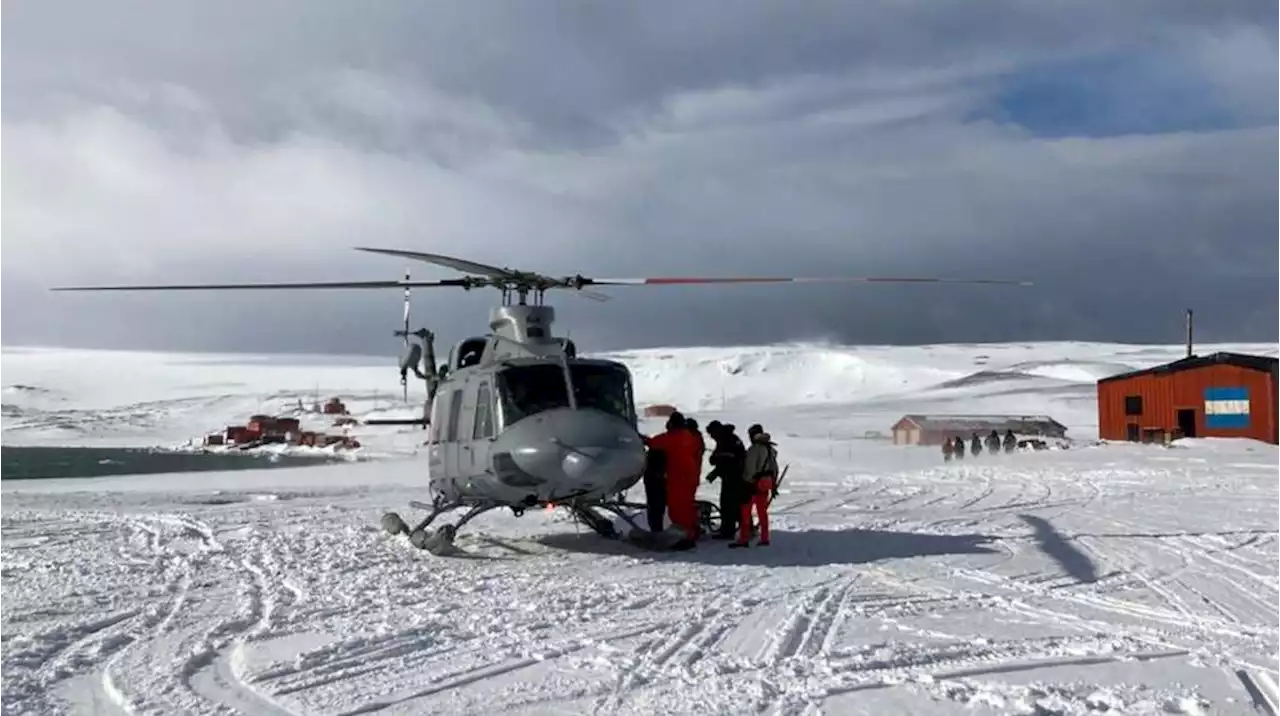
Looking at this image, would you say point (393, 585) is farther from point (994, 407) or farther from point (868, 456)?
point (994, 407)

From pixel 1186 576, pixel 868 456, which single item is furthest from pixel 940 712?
pixel 868 456

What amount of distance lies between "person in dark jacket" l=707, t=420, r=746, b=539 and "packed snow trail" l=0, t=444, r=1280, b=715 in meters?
0.63

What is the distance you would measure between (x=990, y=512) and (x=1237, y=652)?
10.4 m

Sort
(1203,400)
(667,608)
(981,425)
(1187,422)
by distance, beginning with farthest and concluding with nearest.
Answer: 1. (981,425)
2. (1187,422)
3. (1203,400)
4. (667,608)

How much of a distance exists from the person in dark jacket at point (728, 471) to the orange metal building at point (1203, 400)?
27.9 metres

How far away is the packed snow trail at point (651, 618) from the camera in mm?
6348

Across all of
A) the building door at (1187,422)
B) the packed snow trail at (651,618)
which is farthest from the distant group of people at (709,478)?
the building door at (1187,422)

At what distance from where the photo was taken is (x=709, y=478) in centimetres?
1389

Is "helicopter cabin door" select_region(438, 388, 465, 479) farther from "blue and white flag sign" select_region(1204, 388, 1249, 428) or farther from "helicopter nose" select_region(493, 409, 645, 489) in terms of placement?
"blue and white flag sign" select_region(1204, 388, 1249, 428)

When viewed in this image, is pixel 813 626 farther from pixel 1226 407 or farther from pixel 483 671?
pixel 1226 407

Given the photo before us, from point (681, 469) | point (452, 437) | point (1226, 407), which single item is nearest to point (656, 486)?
point (681, 469)

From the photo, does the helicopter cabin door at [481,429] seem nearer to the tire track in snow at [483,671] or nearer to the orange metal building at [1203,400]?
the tire track in snow at [483,671]

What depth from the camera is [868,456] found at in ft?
126

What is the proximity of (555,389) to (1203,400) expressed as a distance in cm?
3217
